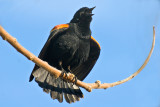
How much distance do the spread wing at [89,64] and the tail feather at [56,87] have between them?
43 cm

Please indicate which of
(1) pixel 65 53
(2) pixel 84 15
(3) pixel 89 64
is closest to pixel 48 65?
(1) pixel 65 53

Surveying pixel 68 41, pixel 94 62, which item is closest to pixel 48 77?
pixel 68 41

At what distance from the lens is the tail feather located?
462cm

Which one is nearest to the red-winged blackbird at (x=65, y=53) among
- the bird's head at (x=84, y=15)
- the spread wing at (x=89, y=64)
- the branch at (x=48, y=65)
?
the bird's head at (x=84, y=15)

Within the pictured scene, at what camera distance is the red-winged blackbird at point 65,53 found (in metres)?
4.59

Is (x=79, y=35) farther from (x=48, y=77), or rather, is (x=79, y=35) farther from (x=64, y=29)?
(x=48, y=77)

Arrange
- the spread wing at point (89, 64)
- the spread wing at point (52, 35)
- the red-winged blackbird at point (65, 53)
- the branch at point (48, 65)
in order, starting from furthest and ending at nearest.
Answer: the spread wing at point (89, 64) < the red-winged blackbird at point (65, 53) < the spread wing at point (52, 35) < the branch at point (48, 65)

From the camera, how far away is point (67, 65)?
190 inches

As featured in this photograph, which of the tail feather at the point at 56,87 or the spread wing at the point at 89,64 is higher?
the spread wing at the point at 89,64

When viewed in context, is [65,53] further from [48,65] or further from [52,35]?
[48,65]

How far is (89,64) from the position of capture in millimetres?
5375

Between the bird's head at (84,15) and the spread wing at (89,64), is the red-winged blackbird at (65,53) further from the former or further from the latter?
the spread wing at (89,64)

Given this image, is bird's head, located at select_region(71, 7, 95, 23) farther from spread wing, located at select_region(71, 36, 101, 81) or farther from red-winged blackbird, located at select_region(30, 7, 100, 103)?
spread wing, located at select_region(71, 36, 101, 81)

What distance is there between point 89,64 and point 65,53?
89 centimetres
